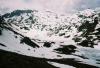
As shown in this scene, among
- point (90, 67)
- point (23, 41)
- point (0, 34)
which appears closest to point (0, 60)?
point (90, 67)

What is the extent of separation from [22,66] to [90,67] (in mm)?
52203

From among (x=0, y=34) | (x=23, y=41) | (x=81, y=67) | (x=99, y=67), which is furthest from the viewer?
(x=23, y=41)

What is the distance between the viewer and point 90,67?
11031 cm

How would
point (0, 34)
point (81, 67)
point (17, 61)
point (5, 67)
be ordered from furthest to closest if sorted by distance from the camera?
point (0, 34)
point (81, 67)
point (17, 61)
point (5, 67)

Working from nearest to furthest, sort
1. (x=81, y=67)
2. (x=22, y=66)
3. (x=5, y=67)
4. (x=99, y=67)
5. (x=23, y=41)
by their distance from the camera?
(x=5, y=67)
(x=22, y=66)
(x=81, y=67)
(x=99, y=67)
(x=23, y=41)

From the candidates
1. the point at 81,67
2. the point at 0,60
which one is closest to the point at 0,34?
the point at 81,67

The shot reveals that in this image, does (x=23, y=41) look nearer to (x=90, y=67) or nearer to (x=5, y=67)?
(x=90, y=67)

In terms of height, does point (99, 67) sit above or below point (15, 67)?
above

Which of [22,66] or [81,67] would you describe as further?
[81,67]

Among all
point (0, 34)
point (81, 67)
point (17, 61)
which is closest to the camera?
point (17, 61)

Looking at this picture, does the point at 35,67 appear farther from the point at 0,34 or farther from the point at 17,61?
the point at 0,34

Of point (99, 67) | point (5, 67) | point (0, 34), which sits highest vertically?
point (0, 34)

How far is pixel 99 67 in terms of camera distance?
381ft

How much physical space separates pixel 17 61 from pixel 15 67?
31.6 feet
